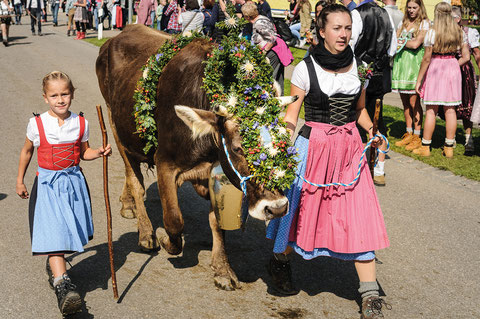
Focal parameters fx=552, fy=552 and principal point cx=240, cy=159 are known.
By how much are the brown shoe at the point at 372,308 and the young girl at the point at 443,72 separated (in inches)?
209

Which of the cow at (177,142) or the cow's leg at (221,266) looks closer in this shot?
the cow at (177,142)

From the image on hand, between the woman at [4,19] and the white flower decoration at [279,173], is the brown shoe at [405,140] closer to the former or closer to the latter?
the white flower decoration at [279,173]

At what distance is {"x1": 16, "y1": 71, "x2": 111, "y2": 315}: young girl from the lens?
4.21m

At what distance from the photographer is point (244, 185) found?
398cm

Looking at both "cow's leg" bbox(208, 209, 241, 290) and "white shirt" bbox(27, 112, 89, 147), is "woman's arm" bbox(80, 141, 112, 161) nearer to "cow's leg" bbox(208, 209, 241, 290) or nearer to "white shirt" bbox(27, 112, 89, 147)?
"white shirt" bbox(27, 112, 89, 147)

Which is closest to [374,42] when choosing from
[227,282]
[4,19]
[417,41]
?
[417,41]

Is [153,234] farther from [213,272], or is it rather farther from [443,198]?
[443,198]

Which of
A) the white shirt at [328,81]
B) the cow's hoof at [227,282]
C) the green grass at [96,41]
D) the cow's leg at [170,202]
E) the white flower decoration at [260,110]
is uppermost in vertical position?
the white shirt at [328,81]

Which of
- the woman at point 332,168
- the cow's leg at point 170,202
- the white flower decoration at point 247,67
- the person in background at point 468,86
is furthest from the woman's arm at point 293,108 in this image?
the person in background at point 468,86

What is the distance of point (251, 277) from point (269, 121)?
1756 millimetres

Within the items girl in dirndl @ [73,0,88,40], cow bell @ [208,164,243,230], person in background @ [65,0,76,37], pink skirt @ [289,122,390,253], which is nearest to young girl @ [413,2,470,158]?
pink skirt @ [289,122,390,253]

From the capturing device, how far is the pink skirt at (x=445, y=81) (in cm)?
881

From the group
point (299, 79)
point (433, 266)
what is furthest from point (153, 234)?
point (433, 266)

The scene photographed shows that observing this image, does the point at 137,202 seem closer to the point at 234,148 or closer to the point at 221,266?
the point at 221,266
